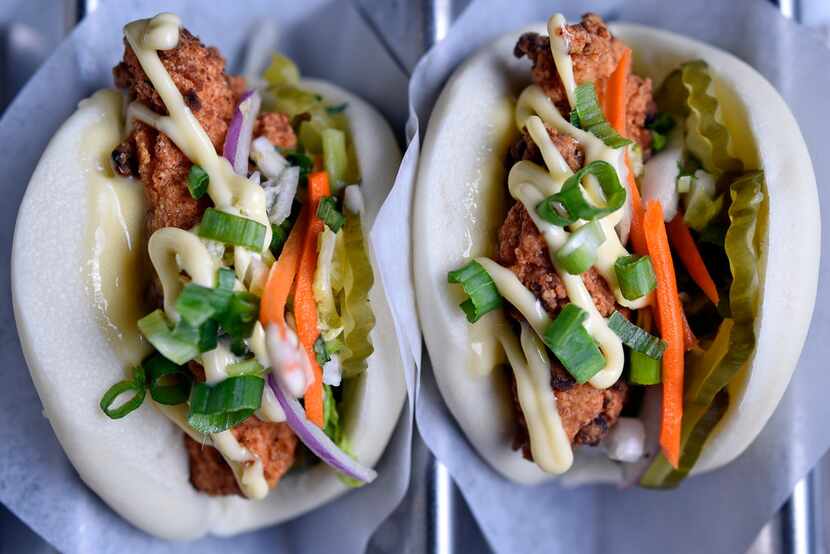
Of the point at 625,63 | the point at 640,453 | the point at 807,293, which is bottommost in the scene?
the point at 640,453

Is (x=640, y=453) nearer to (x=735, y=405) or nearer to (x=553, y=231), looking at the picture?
(x=735, y=405)

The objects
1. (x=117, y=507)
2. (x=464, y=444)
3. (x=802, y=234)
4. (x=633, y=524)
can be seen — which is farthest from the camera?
(x=633, y=524)

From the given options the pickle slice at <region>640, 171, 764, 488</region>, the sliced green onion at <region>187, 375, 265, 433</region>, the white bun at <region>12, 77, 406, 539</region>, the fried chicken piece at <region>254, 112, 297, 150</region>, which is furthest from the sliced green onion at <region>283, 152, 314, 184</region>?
the pickle slice at <region>640, 171, 764, 488</region>

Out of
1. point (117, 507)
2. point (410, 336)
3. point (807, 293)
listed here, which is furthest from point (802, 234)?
point (117, 507)

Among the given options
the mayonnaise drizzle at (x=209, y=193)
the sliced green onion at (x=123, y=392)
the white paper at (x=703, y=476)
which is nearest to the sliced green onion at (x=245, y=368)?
the mayonnaise drizzle at (x=209, y=193)

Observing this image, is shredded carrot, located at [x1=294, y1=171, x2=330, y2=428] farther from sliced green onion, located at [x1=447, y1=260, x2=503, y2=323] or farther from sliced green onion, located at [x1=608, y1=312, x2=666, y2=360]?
sliced green onion, located at [x1=608, y1=312, x2=666, y2=360]

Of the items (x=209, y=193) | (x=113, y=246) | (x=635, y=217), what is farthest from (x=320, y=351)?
(x=635, y=217)

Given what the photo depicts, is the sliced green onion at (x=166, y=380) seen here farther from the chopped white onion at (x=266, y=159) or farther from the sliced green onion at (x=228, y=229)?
the chopped white onion at (x=266, y=159)
